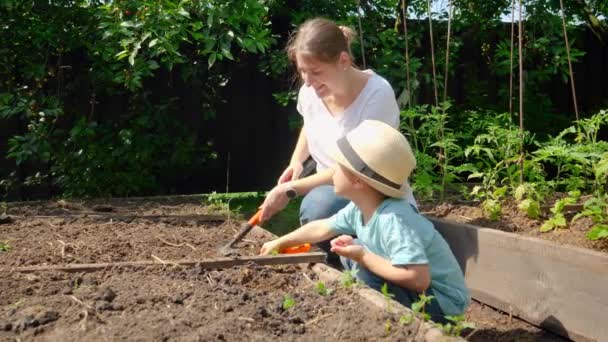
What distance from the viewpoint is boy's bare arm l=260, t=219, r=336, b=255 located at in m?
3.28

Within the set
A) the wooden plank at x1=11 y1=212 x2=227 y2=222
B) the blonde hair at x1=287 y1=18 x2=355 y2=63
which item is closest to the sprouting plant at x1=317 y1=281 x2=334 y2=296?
the blonde hair at x1=287 y1=18 x2=355 y2=63

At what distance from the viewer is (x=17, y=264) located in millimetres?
3328

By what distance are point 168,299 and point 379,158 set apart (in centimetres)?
87

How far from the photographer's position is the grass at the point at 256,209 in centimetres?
559

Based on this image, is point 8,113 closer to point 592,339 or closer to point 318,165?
point 318,165

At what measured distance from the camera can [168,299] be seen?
269cm

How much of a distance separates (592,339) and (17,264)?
7.77 ft

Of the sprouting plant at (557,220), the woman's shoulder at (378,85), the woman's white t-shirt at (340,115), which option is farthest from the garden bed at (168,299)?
the sprouting plant at (557,220)

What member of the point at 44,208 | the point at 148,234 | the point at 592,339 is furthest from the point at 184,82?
the point at 592,339

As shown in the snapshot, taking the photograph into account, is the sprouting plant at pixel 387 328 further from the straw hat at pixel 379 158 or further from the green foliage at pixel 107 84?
the green foliage at pixel 107 84

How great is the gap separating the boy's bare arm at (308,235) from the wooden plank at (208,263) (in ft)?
0.20

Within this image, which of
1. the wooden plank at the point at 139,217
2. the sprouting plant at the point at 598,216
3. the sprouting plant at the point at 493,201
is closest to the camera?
the sprouting plant at the point at 598,216

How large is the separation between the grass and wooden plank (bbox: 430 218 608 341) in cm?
175

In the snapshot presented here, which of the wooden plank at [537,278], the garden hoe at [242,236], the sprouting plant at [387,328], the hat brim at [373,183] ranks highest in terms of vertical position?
the hat brim at [373,183]
